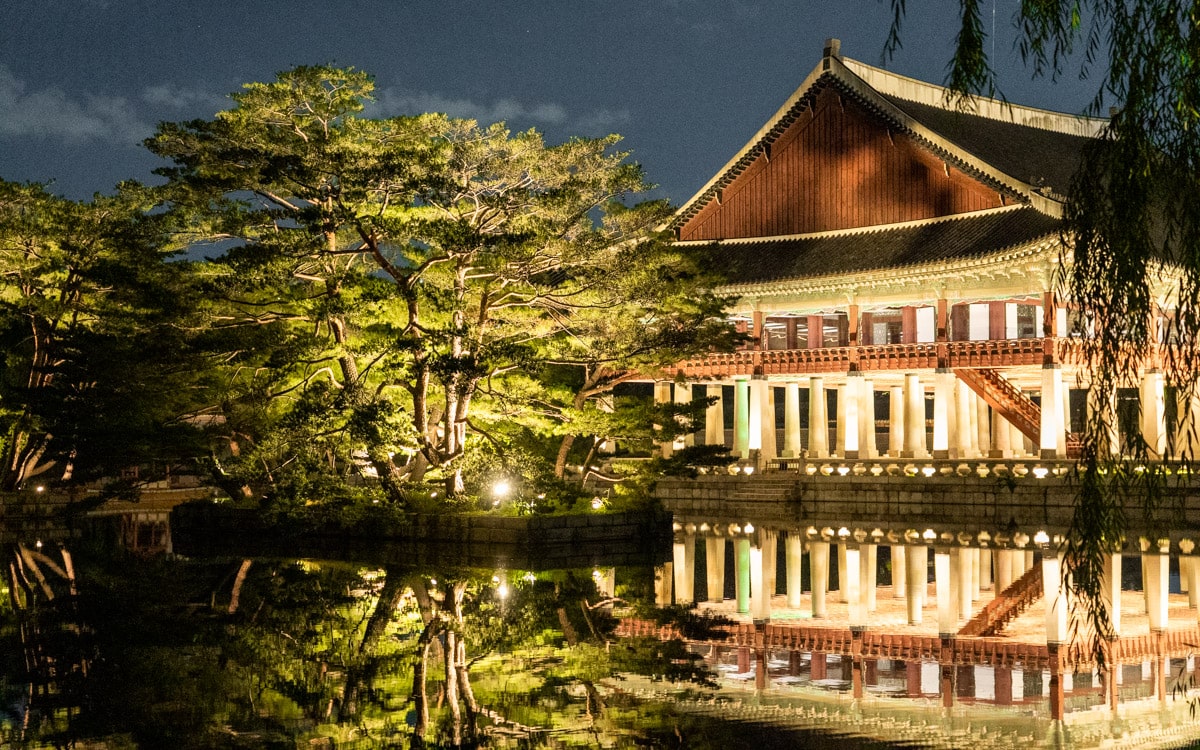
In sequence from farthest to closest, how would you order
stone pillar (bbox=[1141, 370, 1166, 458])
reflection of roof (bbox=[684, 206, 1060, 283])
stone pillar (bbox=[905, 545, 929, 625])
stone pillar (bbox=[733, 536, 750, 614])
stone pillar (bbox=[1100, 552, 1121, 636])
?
reflection of roof (bbox=[684, 206, 1060, 283])
stone pillar (bbox=[1141, 370, 1166, 458])
stone pillar (bbox=[733, 536, 750, 614])
stone pillar (bbox=[905, 545, 929, 625])
stone pillar (bbox=[1100, 552, 1121, 636])

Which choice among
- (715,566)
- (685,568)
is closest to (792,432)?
(715,566)

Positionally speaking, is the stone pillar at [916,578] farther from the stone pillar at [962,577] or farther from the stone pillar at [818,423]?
the stone pillar at [818,423]

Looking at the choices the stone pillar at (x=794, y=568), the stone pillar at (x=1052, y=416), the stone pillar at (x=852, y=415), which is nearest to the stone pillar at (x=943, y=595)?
the stone pillar at (x=794, y=568)

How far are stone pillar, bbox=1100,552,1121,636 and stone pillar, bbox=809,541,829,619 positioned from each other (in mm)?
3571

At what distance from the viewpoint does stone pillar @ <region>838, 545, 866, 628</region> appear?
17.5 m

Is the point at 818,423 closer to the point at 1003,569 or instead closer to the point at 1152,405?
the point at 1152,405

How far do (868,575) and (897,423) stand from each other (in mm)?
21991

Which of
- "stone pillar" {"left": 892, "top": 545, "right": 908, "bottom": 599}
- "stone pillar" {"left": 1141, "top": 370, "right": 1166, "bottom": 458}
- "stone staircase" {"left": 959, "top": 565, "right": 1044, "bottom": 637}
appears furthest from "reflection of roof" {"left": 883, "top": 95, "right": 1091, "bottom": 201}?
"stone staircase" {"left": 959, "top": 565, "right": 1044, "bottom": 637}

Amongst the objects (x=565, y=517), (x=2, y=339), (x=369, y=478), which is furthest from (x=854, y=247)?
(x=2, y=339)

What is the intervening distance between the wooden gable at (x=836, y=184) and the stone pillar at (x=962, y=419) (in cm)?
553

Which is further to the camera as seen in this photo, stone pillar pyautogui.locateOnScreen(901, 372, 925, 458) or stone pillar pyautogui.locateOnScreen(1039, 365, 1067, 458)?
stone pillar pyautogui.locateOnScreen(901, 372, 925, 458)

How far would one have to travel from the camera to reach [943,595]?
1919 cm

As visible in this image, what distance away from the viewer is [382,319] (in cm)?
2850

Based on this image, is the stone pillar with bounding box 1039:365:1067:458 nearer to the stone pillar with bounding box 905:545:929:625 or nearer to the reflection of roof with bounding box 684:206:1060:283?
the reflection of roof with bounding box 684:206:1060:283
